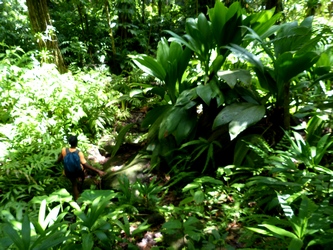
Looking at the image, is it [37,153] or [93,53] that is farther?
[93,53]

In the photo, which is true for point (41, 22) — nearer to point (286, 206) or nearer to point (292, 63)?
point (292, 63)

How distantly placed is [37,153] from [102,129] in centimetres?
113

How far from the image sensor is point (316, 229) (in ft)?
3.83

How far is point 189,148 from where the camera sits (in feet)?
8.94

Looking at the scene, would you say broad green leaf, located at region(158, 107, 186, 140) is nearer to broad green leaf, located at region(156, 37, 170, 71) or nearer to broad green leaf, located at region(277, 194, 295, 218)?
broad green leaf, located at region(156, 37, 170, 71)

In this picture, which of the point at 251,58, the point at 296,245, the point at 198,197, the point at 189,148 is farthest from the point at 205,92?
the point at 296,245

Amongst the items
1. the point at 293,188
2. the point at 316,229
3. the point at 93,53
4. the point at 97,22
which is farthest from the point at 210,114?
the point at 97,22

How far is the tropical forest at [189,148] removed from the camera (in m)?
1.57

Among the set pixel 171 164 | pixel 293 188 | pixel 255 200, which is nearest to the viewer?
pixel 293 188

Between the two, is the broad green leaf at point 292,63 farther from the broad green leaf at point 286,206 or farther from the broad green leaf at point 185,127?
the broad green leaf at point 286,206

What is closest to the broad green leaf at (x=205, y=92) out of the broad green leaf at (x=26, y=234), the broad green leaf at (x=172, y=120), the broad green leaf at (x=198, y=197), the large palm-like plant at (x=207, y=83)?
the large palm-like plant at (x=207, y=83)

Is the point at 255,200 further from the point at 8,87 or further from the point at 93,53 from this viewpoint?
the point at 93,53

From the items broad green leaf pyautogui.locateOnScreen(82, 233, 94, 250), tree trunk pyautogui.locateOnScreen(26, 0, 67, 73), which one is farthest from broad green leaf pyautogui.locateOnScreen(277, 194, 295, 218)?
tree trunk pyautogui.locateOnScreen(26, 0, 67, 73)

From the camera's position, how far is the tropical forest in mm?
1571
